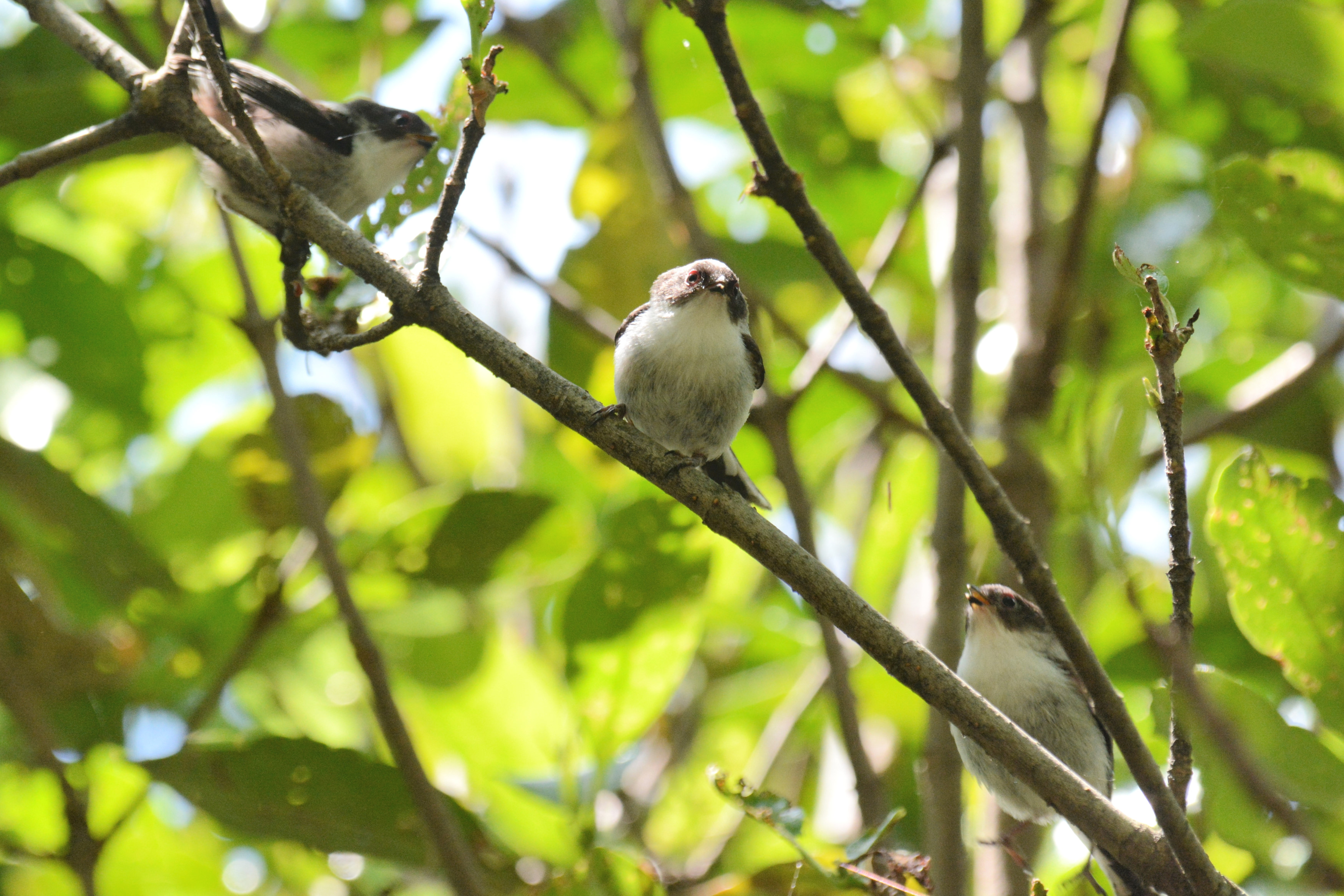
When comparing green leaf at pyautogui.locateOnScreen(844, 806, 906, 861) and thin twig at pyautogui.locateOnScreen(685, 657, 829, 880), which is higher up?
thin twig at pyautogui.locateOnScreen(685, 657, 829, 880)

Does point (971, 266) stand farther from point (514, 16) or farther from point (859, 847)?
point (514, 16)

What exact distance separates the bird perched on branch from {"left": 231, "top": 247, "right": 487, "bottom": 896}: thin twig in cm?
36

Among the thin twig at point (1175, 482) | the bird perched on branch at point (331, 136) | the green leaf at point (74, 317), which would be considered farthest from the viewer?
the green leaf at point (74, 317)

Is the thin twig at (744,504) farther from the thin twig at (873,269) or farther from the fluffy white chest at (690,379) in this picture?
the thin twig at (873,269)

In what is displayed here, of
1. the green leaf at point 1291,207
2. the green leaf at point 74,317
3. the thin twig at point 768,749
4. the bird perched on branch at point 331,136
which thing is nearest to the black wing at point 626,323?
the bird perched on branch at point 331,136

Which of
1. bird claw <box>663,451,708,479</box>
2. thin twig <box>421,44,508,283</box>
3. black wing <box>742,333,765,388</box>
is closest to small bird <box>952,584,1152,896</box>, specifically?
black wing <box>742,333,765,388</box>

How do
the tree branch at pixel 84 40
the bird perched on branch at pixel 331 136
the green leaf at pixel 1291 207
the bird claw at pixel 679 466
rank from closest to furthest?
the bird claw at pixel 679 466 → the tree branch at pixel 84 40 → the green leaf at pixel 1291 207 → the bird perched on branch at pixel 331 136

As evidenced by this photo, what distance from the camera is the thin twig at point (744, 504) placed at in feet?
5.58

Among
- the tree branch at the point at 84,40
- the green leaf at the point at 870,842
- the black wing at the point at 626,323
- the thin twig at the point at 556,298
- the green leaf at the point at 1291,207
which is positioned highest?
the thin twig at the point at 556,298

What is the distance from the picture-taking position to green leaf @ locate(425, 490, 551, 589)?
9.78 feet

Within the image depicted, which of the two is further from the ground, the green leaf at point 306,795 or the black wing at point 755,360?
the black wing at point 755,360

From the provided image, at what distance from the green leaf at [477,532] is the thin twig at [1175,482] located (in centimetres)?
167

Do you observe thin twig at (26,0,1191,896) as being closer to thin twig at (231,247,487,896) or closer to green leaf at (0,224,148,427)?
thin twig at (231,247,487,896)

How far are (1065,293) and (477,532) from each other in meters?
1.88
